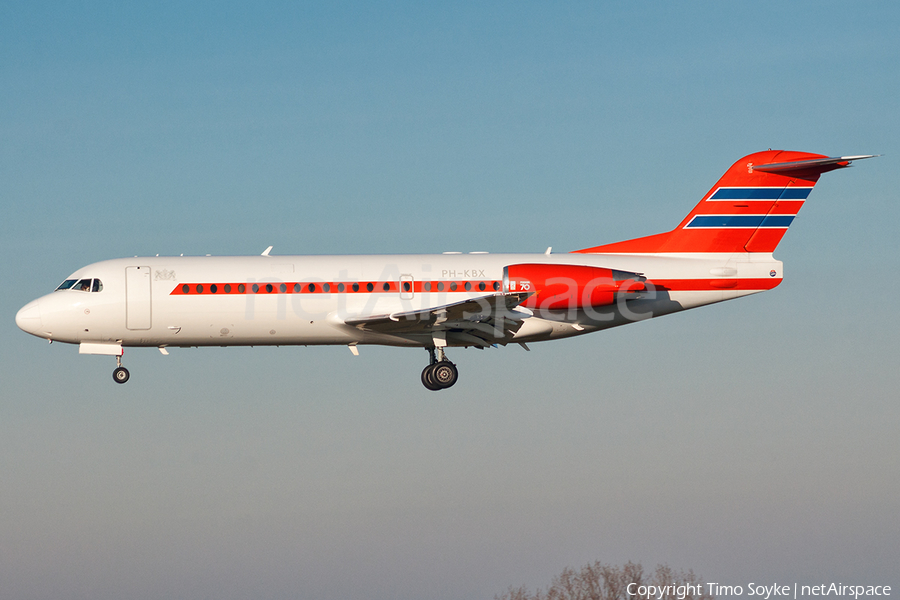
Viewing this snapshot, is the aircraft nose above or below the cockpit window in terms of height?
below

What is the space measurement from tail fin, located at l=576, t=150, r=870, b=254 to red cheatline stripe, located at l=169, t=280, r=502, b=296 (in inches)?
174

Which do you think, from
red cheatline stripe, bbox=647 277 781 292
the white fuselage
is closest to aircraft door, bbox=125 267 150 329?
the white fuselage

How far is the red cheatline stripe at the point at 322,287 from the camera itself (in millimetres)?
26188

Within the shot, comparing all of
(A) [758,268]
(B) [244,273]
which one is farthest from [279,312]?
(A) [758,268]

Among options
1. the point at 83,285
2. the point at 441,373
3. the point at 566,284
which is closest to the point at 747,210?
the point at 566,284

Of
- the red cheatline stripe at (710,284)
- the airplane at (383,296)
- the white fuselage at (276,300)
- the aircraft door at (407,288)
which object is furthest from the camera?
the red cheatline stripe at (710,284)

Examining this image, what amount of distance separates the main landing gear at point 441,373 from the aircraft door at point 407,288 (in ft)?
6.17

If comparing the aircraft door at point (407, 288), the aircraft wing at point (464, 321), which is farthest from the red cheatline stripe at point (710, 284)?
the aircraft door at point (407, 288)

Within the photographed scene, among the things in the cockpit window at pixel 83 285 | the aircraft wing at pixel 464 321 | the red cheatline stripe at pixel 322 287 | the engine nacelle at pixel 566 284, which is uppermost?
the cockpit window at pixel 83 285

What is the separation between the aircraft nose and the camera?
26.5 metres

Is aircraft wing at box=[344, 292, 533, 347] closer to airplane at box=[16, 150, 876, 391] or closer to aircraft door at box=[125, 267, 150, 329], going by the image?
airplane at box=[16, 150, 876, 391]

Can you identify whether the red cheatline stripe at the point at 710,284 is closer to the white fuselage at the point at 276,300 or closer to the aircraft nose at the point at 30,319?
the white fuselage at the point at 276,300

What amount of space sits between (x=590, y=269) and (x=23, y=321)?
15.5 metres

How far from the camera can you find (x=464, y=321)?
85.7 ft
